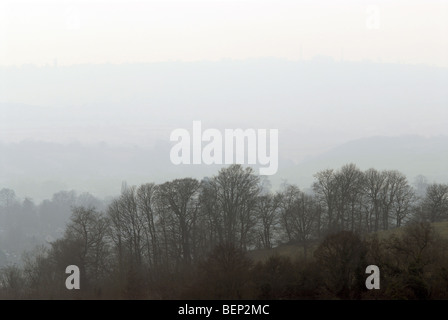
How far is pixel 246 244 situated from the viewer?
2154 inches

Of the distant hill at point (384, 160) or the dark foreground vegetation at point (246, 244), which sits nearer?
the dark foreground vegetation at point (246, 244)

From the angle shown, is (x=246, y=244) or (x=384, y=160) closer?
(x=246, y=244)

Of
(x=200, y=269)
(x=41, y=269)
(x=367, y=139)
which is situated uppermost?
(x=367, y=139)

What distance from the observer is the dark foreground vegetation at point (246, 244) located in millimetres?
25188

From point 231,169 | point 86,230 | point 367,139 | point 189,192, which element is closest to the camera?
point 86,230

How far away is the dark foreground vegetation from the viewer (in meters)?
25.2

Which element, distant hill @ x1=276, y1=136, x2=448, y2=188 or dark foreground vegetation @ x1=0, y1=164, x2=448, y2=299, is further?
distant hill @ x1=276, y1=136, x2=448, y2=188

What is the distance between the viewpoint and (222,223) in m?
56.6

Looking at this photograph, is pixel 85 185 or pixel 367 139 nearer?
pixel 367 139

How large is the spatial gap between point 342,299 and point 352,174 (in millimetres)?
41258
